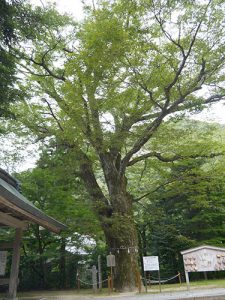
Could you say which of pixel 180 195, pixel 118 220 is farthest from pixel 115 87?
pixel 180 195

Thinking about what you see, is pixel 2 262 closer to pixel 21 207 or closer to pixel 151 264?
pixel 21 207

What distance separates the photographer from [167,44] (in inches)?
348

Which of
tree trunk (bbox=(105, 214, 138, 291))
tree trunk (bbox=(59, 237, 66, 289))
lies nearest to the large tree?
tree trunk (bbox=(105, 214, 138, 291))

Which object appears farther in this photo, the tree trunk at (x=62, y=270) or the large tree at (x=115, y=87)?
the tree trunk at (x=62, y=270)

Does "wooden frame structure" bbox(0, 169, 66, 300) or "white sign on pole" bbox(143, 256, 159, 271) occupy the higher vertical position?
"wooden frame structure" bbox(0, 169, 66, 300)

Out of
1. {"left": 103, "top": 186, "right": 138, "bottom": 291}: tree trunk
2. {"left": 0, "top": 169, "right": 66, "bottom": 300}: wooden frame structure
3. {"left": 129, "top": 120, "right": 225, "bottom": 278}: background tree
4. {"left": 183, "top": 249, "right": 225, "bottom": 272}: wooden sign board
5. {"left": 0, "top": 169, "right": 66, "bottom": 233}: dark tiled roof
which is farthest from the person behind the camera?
{"left": 129, "top": 120, "right": 225, "bottom": 278}: background tree

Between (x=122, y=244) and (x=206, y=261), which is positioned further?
(x=122, y=244)

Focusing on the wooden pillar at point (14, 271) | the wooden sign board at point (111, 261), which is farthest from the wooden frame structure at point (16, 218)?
the wooden sign board at point (111, 261)

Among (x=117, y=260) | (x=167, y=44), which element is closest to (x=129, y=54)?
(x=167, y=44)

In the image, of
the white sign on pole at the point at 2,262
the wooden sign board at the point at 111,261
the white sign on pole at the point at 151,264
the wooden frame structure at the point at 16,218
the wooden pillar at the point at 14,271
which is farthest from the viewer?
the wooden sign board at the point at 111,261

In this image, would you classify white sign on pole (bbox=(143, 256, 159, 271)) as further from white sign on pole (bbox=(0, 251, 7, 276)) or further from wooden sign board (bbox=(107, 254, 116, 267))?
white sign on pole (bbox=(0, 251, 7, 276))

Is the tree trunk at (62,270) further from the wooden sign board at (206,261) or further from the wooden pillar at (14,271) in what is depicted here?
the wooden pillar at (14,271)

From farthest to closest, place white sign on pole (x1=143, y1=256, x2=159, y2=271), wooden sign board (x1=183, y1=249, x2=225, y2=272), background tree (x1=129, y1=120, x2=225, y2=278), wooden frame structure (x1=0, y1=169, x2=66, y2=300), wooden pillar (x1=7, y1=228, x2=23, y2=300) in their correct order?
background tree (x1=129, y1=120, x2=225, y2=278) < white sign on pole (x1=143, y1=256, x2=159, y2=271) < wooden sign board (x1=183, y1=249, x2=225, y2=272) < wooden pillar (x1=7, y1=228, x2=23, y2=300) < wooden frame structure (x1=0, y1=169, x2=66, y2=300)

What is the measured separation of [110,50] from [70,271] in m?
13.2
